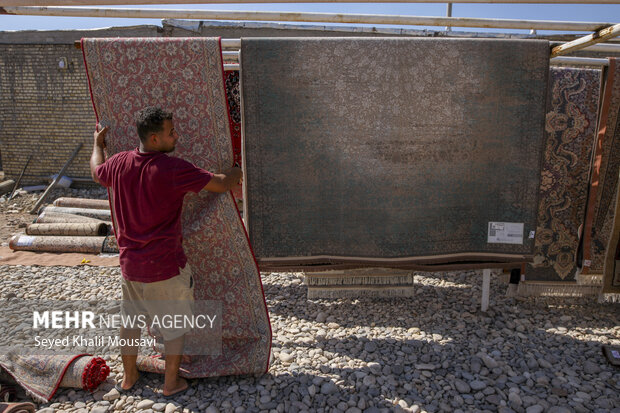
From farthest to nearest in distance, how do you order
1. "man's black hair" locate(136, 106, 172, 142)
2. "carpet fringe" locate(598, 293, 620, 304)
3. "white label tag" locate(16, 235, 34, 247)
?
1. "white label tag" locate(16, 235, 34, 247)
2. "carpet fringe" locate(598, 293, 620, 304)
3. "man's black hair" locate(136, 106, 172, 142)

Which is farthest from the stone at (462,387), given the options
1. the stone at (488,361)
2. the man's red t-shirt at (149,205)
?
the man's red t-shirt at (149,205)

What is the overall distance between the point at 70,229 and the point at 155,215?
4.73 metres

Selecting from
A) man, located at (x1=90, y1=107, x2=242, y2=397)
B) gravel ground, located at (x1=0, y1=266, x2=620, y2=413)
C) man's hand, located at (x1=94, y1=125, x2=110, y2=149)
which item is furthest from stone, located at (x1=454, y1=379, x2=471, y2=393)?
man's hand, located at (x1=94, y1=125, x2=110, y2=149)

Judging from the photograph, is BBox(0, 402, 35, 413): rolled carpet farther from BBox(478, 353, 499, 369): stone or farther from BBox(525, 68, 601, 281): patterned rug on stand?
BBox(525, 68, 601, 281): patterned rug on stand

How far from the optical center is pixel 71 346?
3.32m

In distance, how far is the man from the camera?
2.29m

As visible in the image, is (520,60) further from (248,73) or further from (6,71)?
(6,71)

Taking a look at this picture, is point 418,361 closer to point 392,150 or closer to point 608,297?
point 392,150

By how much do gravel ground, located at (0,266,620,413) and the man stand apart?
0.50 m

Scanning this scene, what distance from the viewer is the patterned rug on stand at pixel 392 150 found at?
3.03 metres

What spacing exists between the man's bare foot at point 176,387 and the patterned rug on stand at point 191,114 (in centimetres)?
6

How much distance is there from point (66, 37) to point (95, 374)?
933 centimetres

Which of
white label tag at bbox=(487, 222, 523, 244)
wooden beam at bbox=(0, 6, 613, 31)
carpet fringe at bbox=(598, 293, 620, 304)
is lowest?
carpet fringe at bbox=(598, 293, 620, 304)

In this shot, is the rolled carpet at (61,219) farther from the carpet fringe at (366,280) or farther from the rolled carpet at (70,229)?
the carpet fringe at (366,280)
